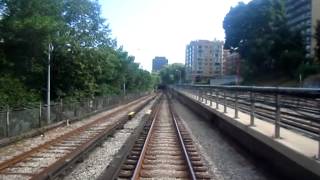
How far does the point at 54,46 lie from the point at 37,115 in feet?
27.3

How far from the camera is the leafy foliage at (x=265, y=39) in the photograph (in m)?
86.1

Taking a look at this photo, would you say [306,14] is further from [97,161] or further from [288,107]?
[288,107]

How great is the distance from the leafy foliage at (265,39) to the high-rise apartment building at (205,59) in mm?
50092

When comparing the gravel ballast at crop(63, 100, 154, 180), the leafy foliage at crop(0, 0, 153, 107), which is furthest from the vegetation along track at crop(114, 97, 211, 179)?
the leafy foliage at crop(0, 0, 153, 107)

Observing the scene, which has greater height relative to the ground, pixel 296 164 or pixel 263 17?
pixel 263 17

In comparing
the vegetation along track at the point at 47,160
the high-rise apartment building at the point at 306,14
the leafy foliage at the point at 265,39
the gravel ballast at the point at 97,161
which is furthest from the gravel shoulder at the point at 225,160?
the high-rise apartment building at the point at 306,14

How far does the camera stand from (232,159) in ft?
50.9

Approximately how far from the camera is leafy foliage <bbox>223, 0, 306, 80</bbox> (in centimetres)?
8606

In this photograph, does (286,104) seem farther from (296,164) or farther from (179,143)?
(179,143)

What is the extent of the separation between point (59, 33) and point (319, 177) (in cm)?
2521

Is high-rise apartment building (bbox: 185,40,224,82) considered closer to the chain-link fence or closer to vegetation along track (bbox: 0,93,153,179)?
the chain-link fence

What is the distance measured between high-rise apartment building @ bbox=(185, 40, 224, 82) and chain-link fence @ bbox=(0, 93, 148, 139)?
357ft

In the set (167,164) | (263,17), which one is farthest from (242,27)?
(167,164)

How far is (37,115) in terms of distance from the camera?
25797 millimetres
